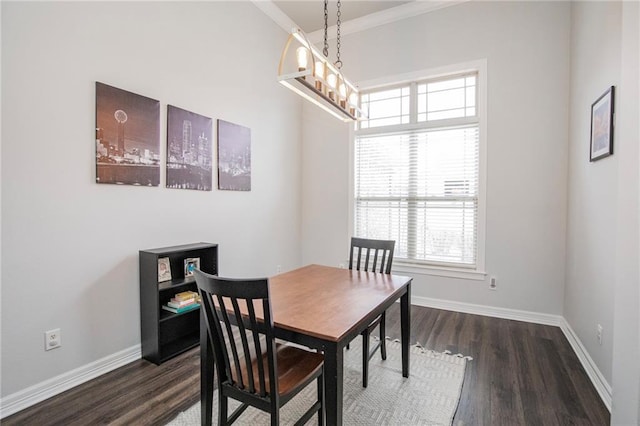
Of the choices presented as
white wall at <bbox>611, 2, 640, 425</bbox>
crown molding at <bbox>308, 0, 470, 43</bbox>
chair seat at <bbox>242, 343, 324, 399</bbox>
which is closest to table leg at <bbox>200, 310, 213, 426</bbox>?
chair seat at <bbox>242, 343, 324, 399</bbox>

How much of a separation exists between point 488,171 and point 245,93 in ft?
9.52

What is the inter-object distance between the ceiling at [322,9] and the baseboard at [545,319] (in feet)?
11.9

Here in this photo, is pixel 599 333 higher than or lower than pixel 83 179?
lower

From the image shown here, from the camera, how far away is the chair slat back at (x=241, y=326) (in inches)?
50.3

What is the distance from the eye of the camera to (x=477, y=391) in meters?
2.15

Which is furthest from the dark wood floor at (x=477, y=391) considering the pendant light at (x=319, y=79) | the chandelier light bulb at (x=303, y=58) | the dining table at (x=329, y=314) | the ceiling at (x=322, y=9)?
the ceiling at (x=322, y=9)

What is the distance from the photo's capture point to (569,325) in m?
3.01

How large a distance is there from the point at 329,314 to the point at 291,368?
327 mm

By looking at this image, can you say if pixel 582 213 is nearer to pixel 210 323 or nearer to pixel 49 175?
pixel 210 323

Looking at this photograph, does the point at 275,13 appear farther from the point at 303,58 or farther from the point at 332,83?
the point at 303,58

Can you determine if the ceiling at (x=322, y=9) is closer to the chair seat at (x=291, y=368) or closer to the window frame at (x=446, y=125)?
the window frame at (x=446, y=125)

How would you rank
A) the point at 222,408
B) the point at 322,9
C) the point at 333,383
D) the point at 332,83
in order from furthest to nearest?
the point at 322,9 → the point at 332,83 → the point at 222,408 → the point at 333,383

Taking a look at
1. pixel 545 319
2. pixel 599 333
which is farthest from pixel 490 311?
pixel 599 333

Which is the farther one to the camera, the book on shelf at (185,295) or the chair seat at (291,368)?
the book on shelf at (185,295)
